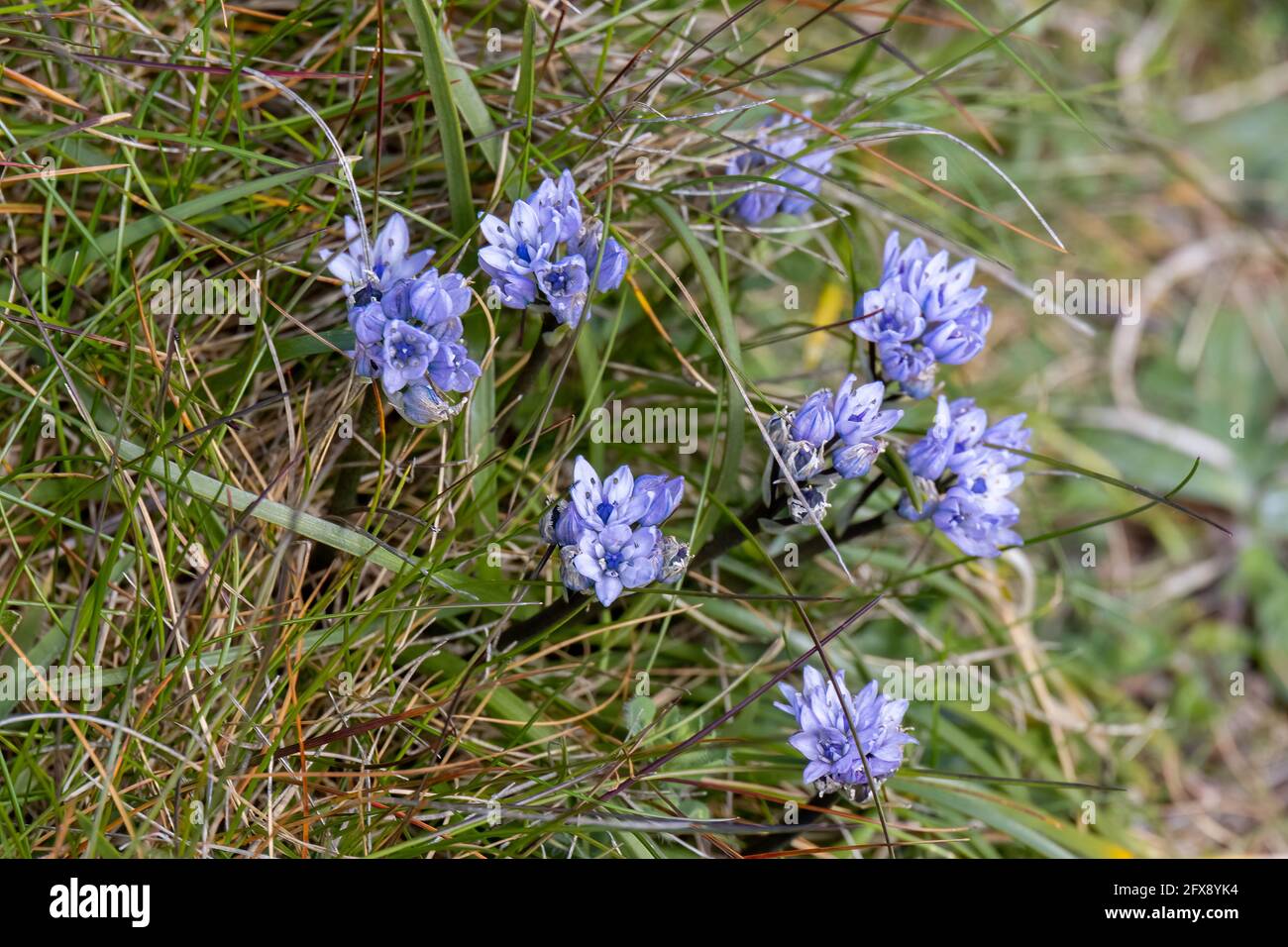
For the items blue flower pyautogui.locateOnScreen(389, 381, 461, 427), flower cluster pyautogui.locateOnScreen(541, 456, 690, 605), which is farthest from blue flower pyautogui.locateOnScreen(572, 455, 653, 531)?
blue flower pyautogui.locateOnScreen(389, 381, 461, 427)

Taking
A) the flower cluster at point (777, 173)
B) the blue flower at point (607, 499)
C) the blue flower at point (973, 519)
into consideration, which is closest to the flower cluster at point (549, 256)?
the blue flower at point (607, 499)

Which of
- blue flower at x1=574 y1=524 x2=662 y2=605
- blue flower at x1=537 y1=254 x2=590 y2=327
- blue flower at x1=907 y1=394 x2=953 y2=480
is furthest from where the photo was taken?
blue flower at x1=907 y1=394 x2=953 y2=480

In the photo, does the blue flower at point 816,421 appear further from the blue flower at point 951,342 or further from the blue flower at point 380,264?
the blue flower at point 380,264

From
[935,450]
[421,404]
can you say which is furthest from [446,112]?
[935,450]

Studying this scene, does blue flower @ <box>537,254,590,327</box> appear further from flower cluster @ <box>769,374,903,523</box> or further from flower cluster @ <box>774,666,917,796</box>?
flower cluster @ <box>774,666,917,796</box>

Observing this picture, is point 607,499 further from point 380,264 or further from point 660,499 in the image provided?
point 380,264
